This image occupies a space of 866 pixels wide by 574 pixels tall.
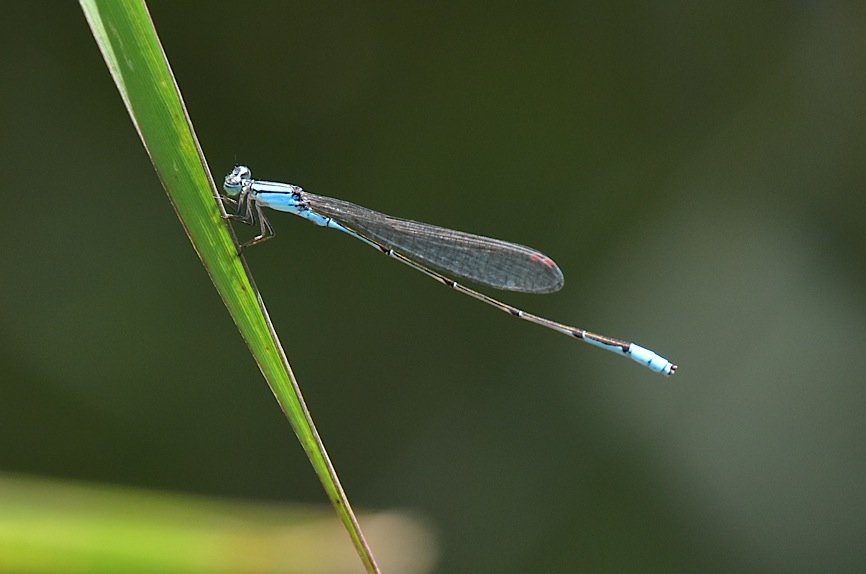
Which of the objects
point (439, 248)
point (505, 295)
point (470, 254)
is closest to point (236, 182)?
point (439, 248)

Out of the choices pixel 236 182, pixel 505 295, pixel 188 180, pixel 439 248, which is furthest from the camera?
pixel 505 295

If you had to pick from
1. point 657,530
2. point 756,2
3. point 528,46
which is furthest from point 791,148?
point 657,530

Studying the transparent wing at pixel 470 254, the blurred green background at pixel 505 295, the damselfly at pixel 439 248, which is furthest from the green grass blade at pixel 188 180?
the blurred green background at pixel 505 295

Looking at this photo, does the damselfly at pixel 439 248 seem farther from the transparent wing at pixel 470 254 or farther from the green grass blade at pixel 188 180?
the green grass blade at pixel 188 180

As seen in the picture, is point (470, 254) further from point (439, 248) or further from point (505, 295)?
point (505, 295)

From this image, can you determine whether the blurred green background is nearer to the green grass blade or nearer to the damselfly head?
the damselfly head

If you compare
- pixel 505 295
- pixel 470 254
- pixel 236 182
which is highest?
pixel 236 182
